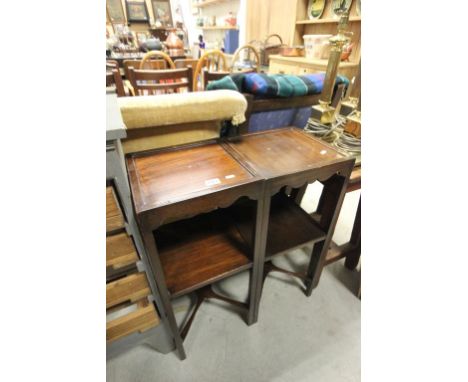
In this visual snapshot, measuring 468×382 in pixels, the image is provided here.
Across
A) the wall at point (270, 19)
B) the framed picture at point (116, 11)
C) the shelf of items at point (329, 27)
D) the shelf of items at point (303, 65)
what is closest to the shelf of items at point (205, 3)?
the wall at point (270, 19)

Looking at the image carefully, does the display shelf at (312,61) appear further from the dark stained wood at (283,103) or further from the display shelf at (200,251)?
the display shelf at (200,251)

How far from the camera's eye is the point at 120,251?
2.10 ft

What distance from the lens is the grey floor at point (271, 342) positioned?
0.94 metres

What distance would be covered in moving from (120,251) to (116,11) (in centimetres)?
506

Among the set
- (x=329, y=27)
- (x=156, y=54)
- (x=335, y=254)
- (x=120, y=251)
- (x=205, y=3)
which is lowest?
(x=335, y=254)

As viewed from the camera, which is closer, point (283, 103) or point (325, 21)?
point (283, 103)

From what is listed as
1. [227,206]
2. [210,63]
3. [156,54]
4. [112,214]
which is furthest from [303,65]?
[112,214]

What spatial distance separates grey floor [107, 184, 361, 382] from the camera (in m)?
0.94

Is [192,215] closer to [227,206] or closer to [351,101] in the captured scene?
[227,206]

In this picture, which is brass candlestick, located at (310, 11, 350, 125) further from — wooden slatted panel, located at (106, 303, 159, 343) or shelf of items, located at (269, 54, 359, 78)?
shelf of items, located at (269, 54, 359, 78)

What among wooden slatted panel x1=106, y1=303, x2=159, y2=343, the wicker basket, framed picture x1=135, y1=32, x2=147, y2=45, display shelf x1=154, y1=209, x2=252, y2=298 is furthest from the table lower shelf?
framed picture x1=135, y1=32, x2=147, y2=45
